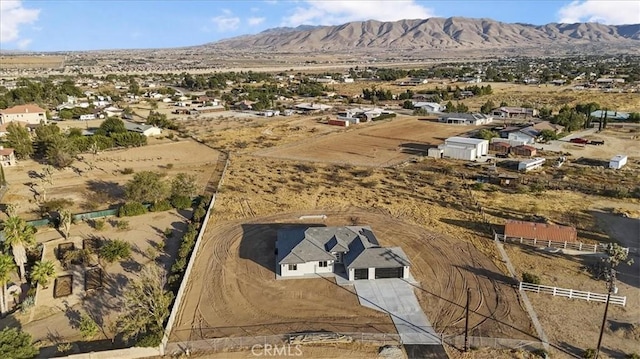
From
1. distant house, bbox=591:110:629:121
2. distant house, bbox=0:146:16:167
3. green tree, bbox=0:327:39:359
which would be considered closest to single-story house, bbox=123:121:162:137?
distant house, bbox=0:146:16:167

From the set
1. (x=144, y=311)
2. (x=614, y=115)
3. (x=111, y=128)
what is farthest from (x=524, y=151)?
(x=111, y=128)

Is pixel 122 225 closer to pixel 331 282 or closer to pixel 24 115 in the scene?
pixel 331 282

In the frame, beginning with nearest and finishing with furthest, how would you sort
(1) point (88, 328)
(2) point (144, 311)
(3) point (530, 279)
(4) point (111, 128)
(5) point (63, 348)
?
(5) point (63, 348) < (1) point (88, 328) < (2) point (144, 311) < (3) point (530, 279) < (4) point (111, 128)

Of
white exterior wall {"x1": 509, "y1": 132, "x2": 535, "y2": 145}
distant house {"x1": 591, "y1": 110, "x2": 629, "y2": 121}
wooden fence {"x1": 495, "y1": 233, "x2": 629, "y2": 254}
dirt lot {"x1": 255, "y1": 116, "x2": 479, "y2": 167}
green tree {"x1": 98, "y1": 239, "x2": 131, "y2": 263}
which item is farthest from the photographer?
distant house {"x1": 591, "y1": 110, "x2": 629, "y2": 121}

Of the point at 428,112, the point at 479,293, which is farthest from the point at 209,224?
the point at 428,112

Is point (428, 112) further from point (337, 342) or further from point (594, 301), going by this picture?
point (337, 342)

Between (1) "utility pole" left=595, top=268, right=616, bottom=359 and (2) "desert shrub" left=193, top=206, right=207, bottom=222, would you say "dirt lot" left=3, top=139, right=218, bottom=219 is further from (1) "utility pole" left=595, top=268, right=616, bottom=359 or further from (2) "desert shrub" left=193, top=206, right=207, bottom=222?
(1) "utility pole" left=595, top=268, right=616, bottom=359
